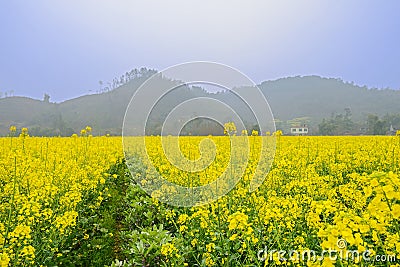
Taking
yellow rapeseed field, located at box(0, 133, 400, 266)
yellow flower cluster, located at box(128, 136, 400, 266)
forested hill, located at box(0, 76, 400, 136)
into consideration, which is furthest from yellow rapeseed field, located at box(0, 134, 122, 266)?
forested hill, located at box(0, 76, 400, 136)

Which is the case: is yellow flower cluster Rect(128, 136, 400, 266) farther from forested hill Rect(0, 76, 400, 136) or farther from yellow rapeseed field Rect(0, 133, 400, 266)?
forested hill Rect(0, 76, 400, 136)

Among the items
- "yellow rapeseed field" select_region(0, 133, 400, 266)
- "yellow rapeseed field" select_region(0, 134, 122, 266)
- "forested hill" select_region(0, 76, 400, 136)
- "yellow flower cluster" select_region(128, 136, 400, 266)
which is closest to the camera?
"yellow flower cluster" select_region(128, 136, 400, 266)

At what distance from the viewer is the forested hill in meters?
33.1

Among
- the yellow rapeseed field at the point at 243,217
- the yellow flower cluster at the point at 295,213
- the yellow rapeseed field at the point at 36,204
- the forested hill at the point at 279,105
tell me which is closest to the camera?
the yellow flower cluster at the point at 295,213

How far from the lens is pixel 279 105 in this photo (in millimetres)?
46125

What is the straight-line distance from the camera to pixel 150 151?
9609 millimetres

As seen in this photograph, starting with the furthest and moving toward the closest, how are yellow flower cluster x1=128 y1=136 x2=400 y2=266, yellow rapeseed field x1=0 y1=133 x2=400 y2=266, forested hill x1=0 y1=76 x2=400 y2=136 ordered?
forested hill x1=0 y1=76 x2=400 y2=136, yellow rapeseed field x1=0 y1=133 x2=400 y2=266, yellow flower cluster x1=128 y1=136 x2=400 y2=266

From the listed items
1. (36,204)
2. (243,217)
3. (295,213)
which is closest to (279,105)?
(295,213)

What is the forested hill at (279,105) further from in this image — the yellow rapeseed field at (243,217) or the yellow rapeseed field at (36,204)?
the yellow rapeseed field at (243,217)

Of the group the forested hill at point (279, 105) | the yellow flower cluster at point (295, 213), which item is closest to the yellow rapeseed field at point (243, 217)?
the yellow flower cluster at point (295, 213)

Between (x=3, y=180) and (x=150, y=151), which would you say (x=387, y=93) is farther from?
A: (x=3, y=180)

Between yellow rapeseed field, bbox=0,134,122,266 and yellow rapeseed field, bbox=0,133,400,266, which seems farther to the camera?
yellow rapeseed field, bbox=0,134,122,266

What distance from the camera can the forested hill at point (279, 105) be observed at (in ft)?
108

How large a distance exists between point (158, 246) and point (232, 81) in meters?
2.04
